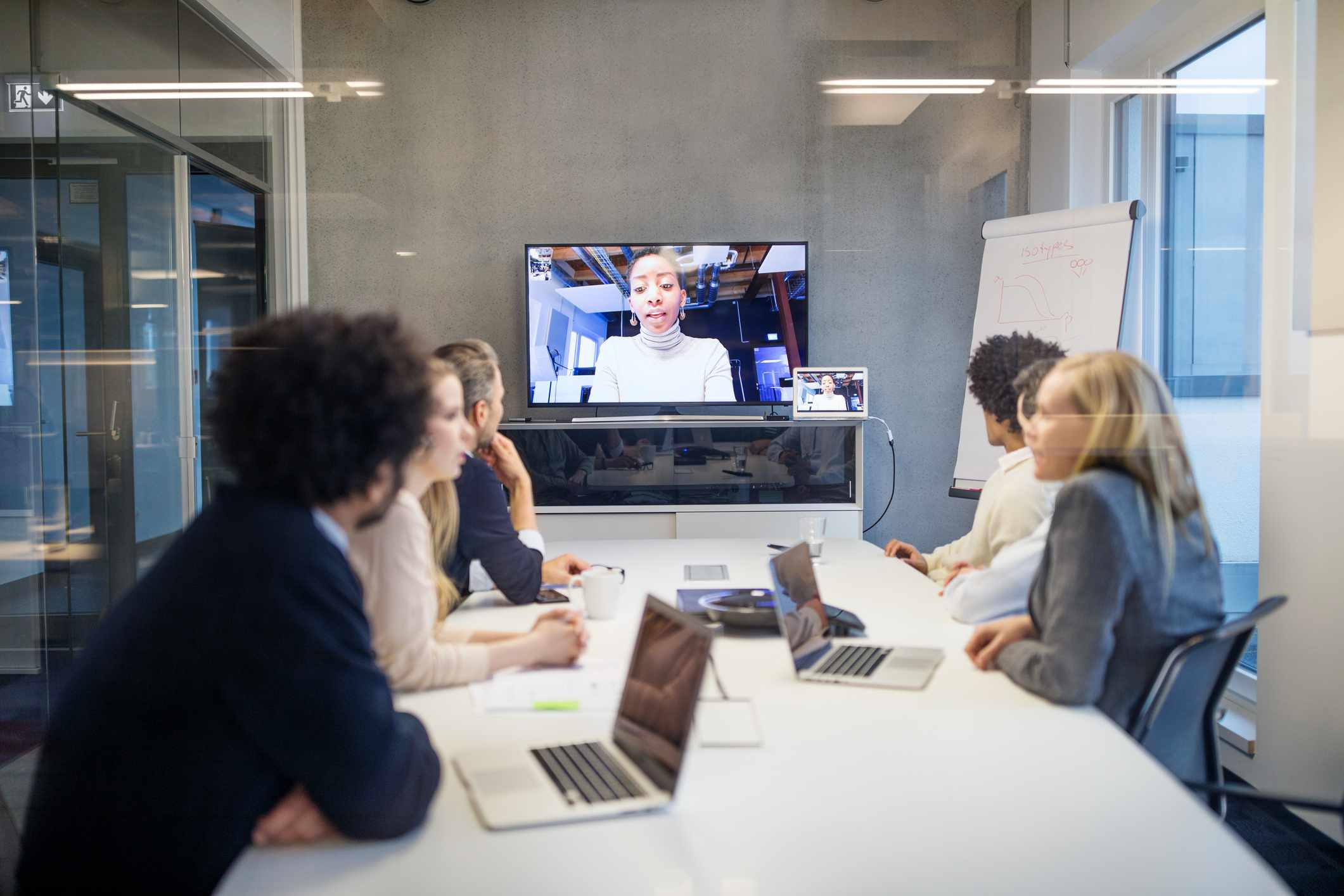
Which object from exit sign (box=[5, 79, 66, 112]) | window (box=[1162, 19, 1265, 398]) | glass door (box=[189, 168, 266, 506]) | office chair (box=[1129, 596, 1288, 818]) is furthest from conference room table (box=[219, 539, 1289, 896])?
exit sign (box=[5, 79, 66, 112])

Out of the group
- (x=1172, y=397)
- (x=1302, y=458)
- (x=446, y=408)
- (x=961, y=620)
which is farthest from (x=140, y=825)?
(x=1302, y=458)

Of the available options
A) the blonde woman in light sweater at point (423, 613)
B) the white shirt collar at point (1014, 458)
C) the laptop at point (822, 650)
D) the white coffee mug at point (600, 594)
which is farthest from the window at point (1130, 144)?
the blonde woman in light sweater at point (423, 613)

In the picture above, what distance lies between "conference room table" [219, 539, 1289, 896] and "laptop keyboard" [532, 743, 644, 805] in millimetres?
39

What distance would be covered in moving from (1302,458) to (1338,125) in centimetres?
61

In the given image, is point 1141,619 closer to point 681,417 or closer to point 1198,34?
point 1198,34

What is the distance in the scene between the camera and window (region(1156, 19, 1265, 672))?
5.59 feet

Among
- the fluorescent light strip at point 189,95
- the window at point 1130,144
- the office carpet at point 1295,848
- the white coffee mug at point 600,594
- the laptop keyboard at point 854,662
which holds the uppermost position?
the fluorescent light strip at point 189,95

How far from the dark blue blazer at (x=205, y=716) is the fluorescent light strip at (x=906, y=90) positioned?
2.93 metres

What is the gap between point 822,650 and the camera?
5.17ft

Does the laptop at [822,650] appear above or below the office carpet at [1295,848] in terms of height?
above

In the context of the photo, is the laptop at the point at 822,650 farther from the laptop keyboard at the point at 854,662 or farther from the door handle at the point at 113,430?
the door handle at the point at 113,430

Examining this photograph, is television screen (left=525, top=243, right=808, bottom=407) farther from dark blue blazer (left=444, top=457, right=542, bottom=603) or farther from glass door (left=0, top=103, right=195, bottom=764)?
dark blue blazer (left=444, top=457, right=542, bottom=603)

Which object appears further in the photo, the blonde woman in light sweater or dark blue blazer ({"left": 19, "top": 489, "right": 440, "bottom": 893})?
the blonde woman in light sweater

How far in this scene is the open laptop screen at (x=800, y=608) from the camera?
5.05ft
